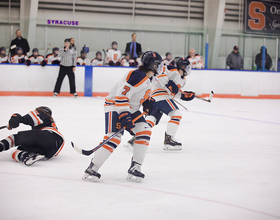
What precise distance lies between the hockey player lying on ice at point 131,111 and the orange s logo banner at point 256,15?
13253mm

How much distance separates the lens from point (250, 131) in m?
5.35

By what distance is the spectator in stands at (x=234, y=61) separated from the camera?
1205 centimetres

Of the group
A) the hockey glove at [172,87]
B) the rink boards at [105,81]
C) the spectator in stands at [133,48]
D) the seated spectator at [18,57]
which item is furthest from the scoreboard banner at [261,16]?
the hockey glove at [172,87]

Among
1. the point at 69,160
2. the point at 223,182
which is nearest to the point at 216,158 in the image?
the point at 223,182

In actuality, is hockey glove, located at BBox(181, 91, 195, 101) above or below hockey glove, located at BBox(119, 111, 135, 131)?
above

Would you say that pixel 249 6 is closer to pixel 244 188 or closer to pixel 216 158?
pixel 216 158

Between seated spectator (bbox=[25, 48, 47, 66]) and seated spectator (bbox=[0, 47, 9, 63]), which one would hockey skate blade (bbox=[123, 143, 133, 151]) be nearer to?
seated spectator (bbox=[25, 48, 47, 66])

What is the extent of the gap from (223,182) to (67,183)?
115cm

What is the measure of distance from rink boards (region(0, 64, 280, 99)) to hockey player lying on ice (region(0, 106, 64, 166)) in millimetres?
7234

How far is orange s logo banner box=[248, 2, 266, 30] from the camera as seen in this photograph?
49.0 feet

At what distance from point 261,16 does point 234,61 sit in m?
4.04

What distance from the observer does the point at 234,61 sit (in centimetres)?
1208

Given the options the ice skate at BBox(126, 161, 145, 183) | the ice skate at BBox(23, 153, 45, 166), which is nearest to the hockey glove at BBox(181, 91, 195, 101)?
the ice skate at BBox(126, 161, 145, 183)

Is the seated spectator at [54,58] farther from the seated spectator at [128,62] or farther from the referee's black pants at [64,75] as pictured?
the seated spectator at [128,62]
